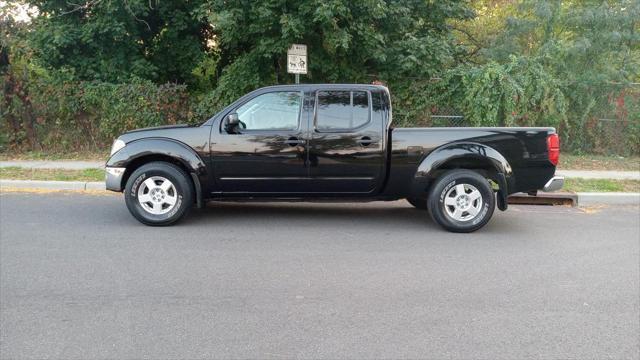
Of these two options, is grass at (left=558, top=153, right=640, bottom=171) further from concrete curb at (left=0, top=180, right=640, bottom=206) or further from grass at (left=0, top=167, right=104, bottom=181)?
grass at (left=0, top=167, right=104, bottom=181)

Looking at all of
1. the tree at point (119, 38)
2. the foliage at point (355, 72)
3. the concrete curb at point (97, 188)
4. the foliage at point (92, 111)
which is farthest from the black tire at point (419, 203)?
the tree at point (119, 38)

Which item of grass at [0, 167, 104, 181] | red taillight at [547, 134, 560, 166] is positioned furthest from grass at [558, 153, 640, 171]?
grass at [0, 167, 104, 181]

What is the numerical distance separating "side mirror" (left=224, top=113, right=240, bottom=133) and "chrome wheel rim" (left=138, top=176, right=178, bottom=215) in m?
0.98

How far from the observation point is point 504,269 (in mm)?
5328

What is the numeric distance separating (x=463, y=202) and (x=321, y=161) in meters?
1.81

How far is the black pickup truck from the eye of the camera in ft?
22.1

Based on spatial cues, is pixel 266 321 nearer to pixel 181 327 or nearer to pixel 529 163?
pixel 181 327

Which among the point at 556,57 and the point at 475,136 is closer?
the point at 475,136

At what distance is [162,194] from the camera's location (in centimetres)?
683

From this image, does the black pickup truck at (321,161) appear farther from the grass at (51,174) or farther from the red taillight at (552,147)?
the grass at (51,174)

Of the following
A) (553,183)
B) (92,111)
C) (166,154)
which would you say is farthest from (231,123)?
(92,111)

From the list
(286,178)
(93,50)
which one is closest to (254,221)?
(286,178)

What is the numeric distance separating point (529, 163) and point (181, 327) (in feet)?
15.5

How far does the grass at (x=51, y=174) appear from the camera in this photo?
→ 1002 cm
